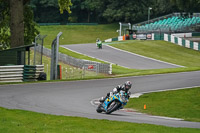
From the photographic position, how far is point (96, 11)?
11131 cm

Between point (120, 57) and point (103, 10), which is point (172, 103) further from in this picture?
point (103, 10)

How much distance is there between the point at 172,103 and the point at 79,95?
4531 millimetres

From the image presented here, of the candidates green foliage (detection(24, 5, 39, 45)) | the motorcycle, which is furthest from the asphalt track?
the motorcycle

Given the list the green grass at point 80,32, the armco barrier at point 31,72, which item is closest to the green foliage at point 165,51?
the green grass at point 80,32

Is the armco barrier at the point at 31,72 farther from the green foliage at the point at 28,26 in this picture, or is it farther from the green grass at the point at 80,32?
the green grass at the point at 80,32

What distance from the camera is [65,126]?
11.4 m

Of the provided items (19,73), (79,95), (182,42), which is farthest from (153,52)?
(79,95)

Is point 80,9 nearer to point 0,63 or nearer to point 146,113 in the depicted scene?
point 0,63

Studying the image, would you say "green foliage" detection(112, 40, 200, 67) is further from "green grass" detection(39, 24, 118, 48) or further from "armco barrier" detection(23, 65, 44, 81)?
"armco barrier" detection(23, 65, 44, 81)

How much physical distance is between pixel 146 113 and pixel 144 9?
8980 centimetres

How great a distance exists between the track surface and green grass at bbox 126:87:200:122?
132cm

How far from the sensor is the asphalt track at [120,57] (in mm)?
47844

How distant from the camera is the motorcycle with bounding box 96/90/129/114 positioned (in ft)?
52.5

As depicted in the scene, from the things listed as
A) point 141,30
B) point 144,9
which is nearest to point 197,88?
point 141,30
